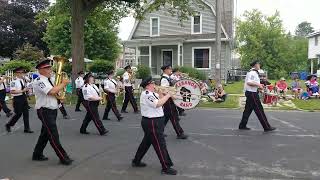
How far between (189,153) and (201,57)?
2820cm

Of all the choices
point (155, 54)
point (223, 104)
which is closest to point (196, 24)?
point (155, 54)

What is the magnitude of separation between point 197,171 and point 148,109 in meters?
1.34

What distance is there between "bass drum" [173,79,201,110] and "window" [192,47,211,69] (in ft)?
84.8

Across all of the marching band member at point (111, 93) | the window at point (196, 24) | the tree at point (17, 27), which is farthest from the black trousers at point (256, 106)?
the tree at point (17, 27)

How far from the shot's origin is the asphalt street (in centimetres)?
789

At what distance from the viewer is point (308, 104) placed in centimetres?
2003

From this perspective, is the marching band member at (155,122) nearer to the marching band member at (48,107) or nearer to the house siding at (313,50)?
the marching band member at (48,107)

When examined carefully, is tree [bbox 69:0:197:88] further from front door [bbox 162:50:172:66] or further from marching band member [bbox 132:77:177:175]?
marching band member [bbox 132:77:177:175]

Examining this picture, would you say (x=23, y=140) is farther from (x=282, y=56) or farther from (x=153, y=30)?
(x=282, y=56)

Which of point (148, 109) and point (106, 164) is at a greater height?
point (148, 109)

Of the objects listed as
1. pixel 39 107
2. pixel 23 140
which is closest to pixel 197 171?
pixel 39 107

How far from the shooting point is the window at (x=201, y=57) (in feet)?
122

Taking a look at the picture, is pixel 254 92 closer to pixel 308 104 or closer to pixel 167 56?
pixel 308 104

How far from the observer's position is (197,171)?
8.07 meters
